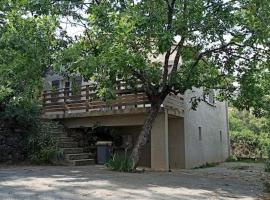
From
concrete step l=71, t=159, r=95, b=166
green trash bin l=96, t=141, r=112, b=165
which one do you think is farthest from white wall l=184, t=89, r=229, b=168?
concrete step l=71, t=159, r=95, b=166

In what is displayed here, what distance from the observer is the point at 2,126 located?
59.2 feet

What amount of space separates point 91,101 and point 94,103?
196 millimetres

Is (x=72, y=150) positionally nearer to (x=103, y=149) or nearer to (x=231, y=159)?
(x=103, y=149)

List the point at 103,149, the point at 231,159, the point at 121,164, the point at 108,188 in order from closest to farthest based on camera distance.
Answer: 1. the point at 108,188
2. the point at 121,164
3. the point at 103,149
4. the point at 231,159

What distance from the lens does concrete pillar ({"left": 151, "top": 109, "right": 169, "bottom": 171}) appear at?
56.6ft

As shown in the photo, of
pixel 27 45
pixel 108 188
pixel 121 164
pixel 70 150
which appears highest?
pixel 27 45

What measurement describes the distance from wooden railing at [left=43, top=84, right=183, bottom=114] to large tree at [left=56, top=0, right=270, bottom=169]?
85.5 inches

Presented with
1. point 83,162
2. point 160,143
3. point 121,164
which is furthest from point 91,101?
point 121,164

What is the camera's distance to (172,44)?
12617 millimetres

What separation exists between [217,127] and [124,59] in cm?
1622

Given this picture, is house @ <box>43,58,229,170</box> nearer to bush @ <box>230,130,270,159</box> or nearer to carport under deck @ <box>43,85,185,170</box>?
carport under deck @ <box>43,85,185,170</box>

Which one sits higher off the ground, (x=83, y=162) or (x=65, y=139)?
(x=65, y=139)

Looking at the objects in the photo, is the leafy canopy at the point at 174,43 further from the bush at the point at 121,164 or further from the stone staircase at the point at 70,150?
the stone staircase at the point at 70,150

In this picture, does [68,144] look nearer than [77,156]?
No
